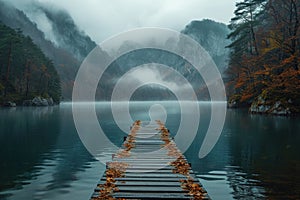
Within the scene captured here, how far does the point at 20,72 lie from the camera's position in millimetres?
105938

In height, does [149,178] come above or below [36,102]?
below

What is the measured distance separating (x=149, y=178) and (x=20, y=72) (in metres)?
105

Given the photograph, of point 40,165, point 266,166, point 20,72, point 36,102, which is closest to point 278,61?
point 266,166

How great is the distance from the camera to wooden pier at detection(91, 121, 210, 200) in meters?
9.54

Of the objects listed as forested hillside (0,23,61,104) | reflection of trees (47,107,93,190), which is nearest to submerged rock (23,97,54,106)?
forested hillside (0,23,61,104)

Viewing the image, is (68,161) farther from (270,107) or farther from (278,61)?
(278,61)

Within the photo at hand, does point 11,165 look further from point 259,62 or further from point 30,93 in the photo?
point 30,93

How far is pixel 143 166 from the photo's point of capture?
13562mm

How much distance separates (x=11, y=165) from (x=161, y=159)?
775 centimetres

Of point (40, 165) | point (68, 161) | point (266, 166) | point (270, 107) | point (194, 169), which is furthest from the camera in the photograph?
point (270, 107)

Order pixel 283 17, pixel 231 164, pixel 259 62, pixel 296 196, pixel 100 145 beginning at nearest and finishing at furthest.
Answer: pixel 296 196, pixel 231 164, pixel 100 145, pixel 283 17, pixel 259 62

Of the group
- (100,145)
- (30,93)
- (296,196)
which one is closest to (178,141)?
(100,145)

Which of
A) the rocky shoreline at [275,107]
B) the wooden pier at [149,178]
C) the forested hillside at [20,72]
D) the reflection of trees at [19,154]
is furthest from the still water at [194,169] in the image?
the forested hillside at [20,72]

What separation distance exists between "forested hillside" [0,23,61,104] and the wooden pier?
77.7 m
